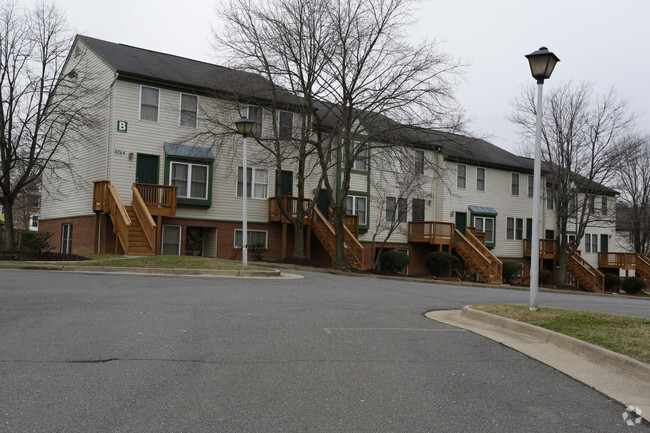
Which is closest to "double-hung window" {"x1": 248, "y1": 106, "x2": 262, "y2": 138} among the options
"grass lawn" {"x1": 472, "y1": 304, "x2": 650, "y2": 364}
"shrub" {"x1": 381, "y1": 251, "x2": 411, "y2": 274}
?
"shrub" {"x1": 381, "y1": 251, "x2": 411, "y2": 274}

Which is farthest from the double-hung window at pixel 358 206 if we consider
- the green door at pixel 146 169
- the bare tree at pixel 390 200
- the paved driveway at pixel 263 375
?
the paved driveway at pixel 263 375

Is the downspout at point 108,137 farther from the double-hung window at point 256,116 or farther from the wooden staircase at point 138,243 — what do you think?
the double-hung window at point 256,116

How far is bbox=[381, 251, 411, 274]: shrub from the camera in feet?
96.7

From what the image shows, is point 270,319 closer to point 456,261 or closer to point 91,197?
point 91,197

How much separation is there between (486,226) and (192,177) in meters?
20.4

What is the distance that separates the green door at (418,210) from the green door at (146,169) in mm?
→ 13839

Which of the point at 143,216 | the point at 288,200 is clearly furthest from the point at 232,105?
the point at 143,216

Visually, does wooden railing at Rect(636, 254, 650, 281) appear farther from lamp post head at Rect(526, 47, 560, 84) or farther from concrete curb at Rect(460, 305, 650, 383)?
concrete curb at Rect(460, 305, 650, 383)

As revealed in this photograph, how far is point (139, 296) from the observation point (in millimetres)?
11617

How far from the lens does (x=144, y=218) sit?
22.1 metres

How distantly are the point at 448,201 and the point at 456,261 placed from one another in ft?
17.5

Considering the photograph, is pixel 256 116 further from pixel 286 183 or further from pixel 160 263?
pixel 160 263

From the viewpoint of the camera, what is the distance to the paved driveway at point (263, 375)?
4.64 metres

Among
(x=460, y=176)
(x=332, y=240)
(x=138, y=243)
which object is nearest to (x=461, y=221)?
(x=460, y=176)
